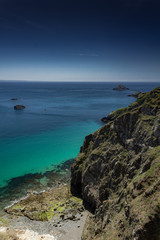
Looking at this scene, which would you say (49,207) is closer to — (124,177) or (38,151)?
(124,177)

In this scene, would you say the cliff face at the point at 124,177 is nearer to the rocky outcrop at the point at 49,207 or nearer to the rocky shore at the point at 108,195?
the rocky shore at the point at 108,195

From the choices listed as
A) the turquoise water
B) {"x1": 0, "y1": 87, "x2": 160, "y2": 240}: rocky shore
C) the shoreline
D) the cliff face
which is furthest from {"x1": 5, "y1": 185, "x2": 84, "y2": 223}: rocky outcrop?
the turquoise water

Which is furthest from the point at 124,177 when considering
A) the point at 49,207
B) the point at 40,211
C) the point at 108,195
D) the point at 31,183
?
the point at 31,183

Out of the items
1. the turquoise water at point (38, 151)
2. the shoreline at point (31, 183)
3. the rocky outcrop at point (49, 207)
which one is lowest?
the shoreline at point (31, 183)

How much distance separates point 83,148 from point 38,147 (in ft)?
85.2

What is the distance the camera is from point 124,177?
75.4ft

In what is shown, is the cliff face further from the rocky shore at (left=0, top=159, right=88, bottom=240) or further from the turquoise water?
the turquoise water

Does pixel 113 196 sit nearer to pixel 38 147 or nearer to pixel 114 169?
pixel 114 169

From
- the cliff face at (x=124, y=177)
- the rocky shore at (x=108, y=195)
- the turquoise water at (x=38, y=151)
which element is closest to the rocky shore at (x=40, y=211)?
the rocky shore at (x=108, y=195)

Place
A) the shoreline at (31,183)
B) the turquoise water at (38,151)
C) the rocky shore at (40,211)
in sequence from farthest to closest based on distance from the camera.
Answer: the turquoise water at (38,151), the shoreline at (31,183), the rocky shore at (40,211)

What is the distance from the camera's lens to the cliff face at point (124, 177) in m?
14.3

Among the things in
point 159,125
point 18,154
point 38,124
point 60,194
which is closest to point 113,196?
point 159,125

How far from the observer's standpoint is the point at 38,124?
85188mm

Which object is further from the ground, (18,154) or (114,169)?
(114,169)
